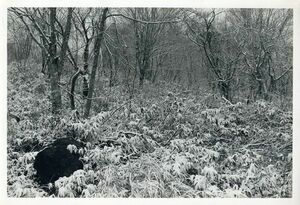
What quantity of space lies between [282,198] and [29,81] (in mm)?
2401

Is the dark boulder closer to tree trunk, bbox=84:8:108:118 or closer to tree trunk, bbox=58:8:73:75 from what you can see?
tree trunk, bbox=84:8:108:118

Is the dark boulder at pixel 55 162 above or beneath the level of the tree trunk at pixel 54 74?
beneath

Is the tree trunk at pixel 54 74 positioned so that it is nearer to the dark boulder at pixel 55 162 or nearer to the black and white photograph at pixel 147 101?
the black and white photograph at pixel 147 101

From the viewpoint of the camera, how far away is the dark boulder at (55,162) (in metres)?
4.54

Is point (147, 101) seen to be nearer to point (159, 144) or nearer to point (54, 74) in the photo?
point (159, 144)

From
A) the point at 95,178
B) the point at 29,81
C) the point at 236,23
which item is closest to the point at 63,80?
the point at 29,81

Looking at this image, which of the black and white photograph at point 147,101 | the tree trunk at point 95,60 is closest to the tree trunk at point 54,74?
the black and white photograph at point 147,101

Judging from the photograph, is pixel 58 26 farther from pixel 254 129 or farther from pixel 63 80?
pixel 254 129

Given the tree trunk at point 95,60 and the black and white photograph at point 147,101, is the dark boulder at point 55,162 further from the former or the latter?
the tree trunk at point 95,60

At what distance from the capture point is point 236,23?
459 cm

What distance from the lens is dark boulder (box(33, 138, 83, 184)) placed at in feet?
14.9

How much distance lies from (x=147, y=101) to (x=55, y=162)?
95 cm

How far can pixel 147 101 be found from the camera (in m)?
4.63

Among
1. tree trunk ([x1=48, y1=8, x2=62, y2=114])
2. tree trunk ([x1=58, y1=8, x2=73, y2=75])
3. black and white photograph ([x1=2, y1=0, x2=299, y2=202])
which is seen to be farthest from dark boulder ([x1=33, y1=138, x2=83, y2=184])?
tree trunk ([x1=58, y1=8, x2=73, y2=75])
